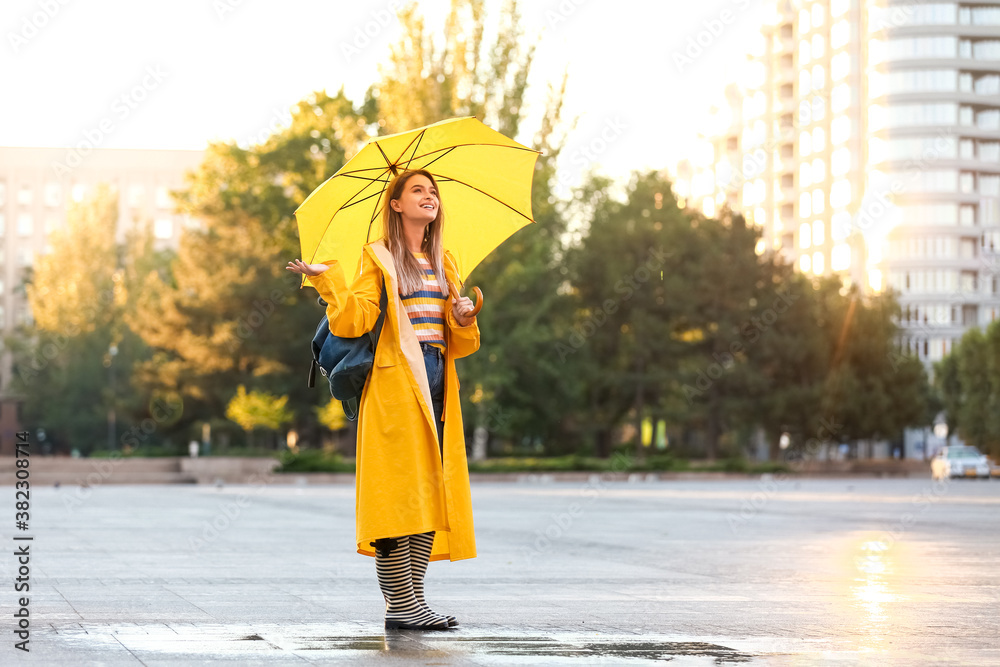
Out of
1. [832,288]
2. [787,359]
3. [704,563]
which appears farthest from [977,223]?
[704,563]

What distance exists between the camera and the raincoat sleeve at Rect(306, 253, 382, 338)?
6.00 m

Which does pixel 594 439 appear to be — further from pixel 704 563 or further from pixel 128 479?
pixel 704 563

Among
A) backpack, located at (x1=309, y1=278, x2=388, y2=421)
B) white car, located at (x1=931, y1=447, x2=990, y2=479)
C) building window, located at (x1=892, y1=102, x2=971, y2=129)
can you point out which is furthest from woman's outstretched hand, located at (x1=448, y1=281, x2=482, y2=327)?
building window, located at (x1=892, y1=102, x2=971, y2=129)

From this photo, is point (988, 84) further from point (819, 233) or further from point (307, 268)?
point (307, 268)

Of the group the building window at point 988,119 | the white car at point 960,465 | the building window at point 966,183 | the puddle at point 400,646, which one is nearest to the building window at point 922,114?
the building window at point 988,119

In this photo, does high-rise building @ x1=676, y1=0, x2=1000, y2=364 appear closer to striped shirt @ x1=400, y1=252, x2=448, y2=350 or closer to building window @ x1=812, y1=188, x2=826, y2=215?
building window @ x1=812, y1=188, x2=826, y2=215

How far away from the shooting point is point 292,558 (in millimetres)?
11273

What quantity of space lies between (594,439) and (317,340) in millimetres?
61312

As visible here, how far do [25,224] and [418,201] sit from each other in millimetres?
A: 133849

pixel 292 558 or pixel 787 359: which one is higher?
pixel 787 359

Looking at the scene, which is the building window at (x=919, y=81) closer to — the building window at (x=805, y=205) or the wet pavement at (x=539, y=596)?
the building window at (x=805, y=205)

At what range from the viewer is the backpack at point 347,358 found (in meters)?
6.04

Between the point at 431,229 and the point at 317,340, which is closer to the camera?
the point at 317,340

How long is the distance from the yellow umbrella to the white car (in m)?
52.2
